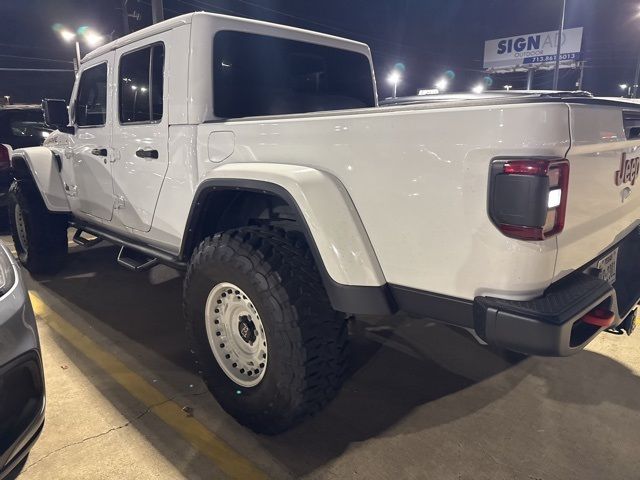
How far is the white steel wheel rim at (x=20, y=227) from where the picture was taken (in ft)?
15.7

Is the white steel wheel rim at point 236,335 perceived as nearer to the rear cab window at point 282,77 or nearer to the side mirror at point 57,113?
the rear cab window at point 282,77

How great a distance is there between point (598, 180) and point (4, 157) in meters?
7.35

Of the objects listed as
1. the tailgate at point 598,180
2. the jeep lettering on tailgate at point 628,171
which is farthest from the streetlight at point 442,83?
the tailgate at point 598,180

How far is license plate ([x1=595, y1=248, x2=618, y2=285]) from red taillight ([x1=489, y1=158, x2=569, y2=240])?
683mm

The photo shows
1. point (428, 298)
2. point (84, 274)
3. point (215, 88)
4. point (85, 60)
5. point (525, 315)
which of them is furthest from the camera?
point (84, 274)

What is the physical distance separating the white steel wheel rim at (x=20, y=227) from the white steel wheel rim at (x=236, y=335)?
327 cm

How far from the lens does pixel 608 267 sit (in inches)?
87.7

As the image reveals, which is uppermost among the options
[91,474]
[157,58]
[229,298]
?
[157,58]

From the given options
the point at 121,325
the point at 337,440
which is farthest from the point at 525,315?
the point at 121,325

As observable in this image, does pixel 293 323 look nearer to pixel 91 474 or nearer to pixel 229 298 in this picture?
pixel 229 298

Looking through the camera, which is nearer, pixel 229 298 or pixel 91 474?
pixel 91 474

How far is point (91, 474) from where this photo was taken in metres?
2.16

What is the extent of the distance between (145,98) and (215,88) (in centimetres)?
64

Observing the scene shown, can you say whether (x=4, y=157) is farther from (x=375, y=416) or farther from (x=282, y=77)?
(x=375, y=416)
